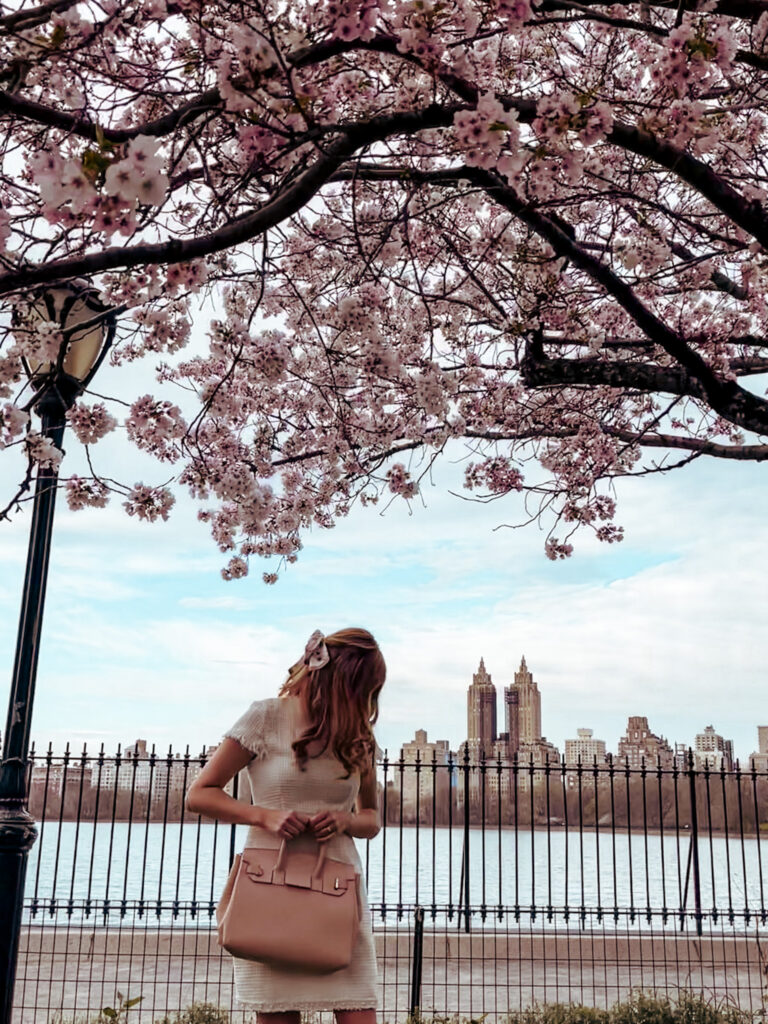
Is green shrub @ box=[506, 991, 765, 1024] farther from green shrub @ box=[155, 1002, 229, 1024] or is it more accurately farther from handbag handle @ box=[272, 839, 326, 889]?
handbag handle @ box=[272, 839, 326, 889]

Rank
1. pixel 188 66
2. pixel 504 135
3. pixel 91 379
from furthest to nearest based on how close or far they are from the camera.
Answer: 1. pixel 91 379
2. pixel 188 66
3. pixel 504 135

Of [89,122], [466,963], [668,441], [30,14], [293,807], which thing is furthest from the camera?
[466,963]

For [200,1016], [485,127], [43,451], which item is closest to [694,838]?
[200,1016]

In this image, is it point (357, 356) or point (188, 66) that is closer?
point (188, 66)

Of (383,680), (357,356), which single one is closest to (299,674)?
(383,680)

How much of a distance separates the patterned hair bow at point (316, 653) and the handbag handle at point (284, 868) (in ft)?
1.59

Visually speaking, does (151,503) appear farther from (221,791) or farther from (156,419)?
(221,791)

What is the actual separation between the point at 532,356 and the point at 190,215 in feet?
6.64

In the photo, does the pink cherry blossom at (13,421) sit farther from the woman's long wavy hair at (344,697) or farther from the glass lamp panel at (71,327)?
the woman's long wavy hair at (344,697)

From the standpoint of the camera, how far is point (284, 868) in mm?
2475

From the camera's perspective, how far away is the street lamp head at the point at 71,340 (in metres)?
3.91

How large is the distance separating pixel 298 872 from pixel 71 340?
102 inches

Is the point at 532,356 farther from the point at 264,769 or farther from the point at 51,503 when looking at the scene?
the point at 264,769

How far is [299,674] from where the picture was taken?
273 cm
